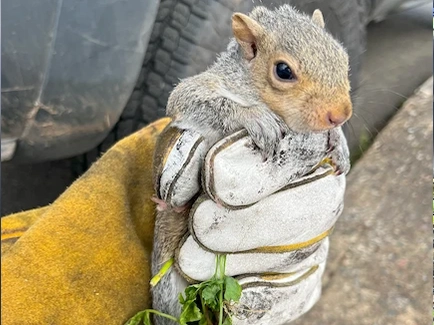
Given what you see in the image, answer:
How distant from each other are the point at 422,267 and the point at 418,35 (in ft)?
4.64

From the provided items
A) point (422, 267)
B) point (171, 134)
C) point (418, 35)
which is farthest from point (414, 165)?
point (171, 134)

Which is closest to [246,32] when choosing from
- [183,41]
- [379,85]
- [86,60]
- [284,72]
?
[284,72]

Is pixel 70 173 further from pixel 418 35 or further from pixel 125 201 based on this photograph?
pixel 418 35

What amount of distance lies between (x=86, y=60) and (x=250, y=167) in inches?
21.6

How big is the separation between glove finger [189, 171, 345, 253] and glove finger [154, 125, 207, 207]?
0.11 feet

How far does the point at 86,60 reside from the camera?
1.33 m

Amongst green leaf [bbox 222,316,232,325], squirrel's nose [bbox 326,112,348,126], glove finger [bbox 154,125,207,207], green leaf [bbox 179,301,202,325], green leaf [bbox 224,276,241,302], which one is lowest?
green leaf [bbox 222,316,232,325]

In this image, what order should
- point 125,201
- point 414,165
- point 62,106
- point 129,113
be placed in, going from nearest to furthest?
point 125,201 < point 62,106 < point 129,113 < point 414,165

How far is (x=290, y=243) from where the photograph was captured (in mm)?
1059

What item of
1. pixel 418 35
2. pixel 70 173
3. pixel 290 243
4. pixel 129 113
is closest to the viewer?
pixel 290 243

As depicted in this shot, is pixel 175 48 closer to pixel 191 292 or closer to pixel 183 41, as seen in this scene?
pixel 183 41

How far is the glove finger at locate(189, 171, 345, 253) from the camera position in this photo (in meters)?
0.97

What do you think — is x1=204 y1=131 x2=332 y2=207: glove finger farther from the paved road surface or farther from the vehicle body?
the paved road surface

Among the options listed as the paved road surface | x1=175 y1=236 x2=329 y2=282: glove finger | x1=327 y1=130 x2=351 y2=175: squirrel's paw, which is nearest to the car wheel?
the paved road surface
